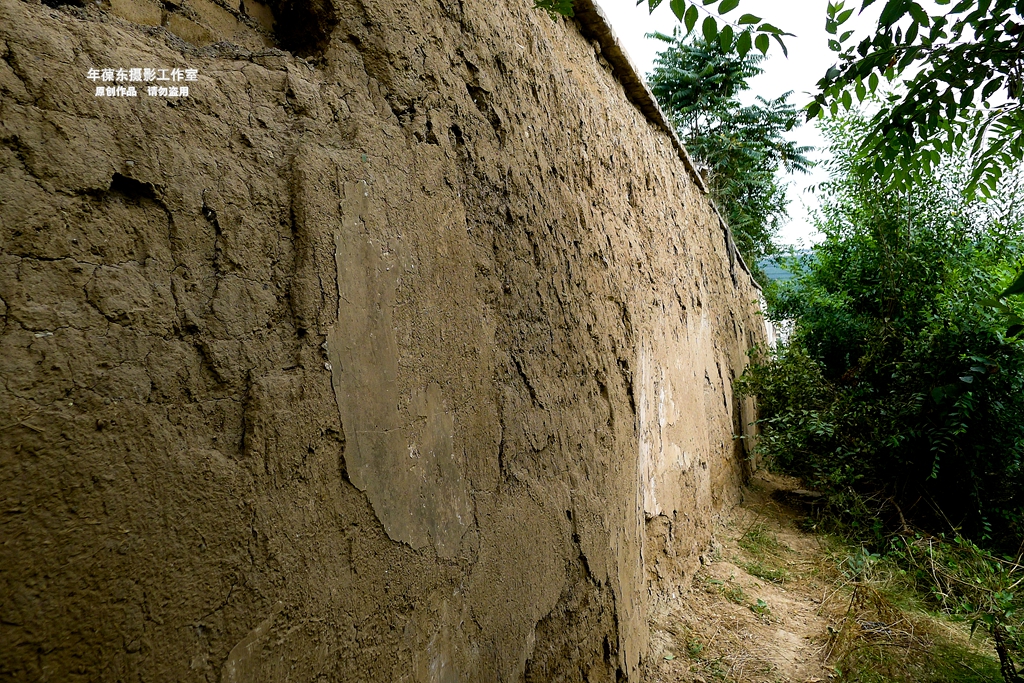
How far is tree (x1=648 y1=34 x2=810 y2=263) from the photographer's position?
13773 mm

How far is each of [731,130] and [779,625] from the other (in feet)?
50.3

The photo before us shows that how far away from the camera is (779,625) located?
306 centimetres

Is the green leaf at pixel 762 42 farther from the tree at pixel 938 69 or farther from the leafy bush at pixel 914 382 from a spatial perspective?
the leafy bush at pixel 914 382

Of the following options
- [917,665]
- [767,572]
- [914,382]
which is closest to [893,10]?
[917,665]

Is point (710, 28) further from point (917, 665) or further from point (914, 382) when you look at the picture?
point (914, 382)

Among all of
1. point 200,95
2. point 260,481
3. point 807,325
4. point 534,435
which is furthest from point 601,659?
point 807,325

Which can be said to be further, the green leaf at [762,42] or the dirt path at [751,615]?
the dirt path at [751,615]

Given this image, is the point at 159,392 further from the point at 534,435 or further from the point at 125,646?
the point at 534,435

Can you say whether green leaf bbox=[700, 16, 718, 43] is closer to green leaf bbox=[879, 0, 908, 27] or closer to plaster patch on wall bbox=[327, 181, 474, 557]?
green leaf bbox=[879, 0, 908, 27]

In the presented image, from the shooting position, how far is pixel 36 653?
73cm

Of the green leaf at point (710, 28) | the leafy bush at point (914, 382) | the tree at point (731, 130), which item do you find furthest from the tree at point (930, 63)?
the tree at point (731, 130)

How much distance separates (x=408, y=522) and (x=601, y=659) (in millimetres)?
1054

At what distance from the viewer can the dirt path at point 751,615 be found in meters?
2.61

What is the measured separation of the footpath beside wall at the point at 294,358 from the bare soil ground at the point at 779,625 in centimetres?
77
